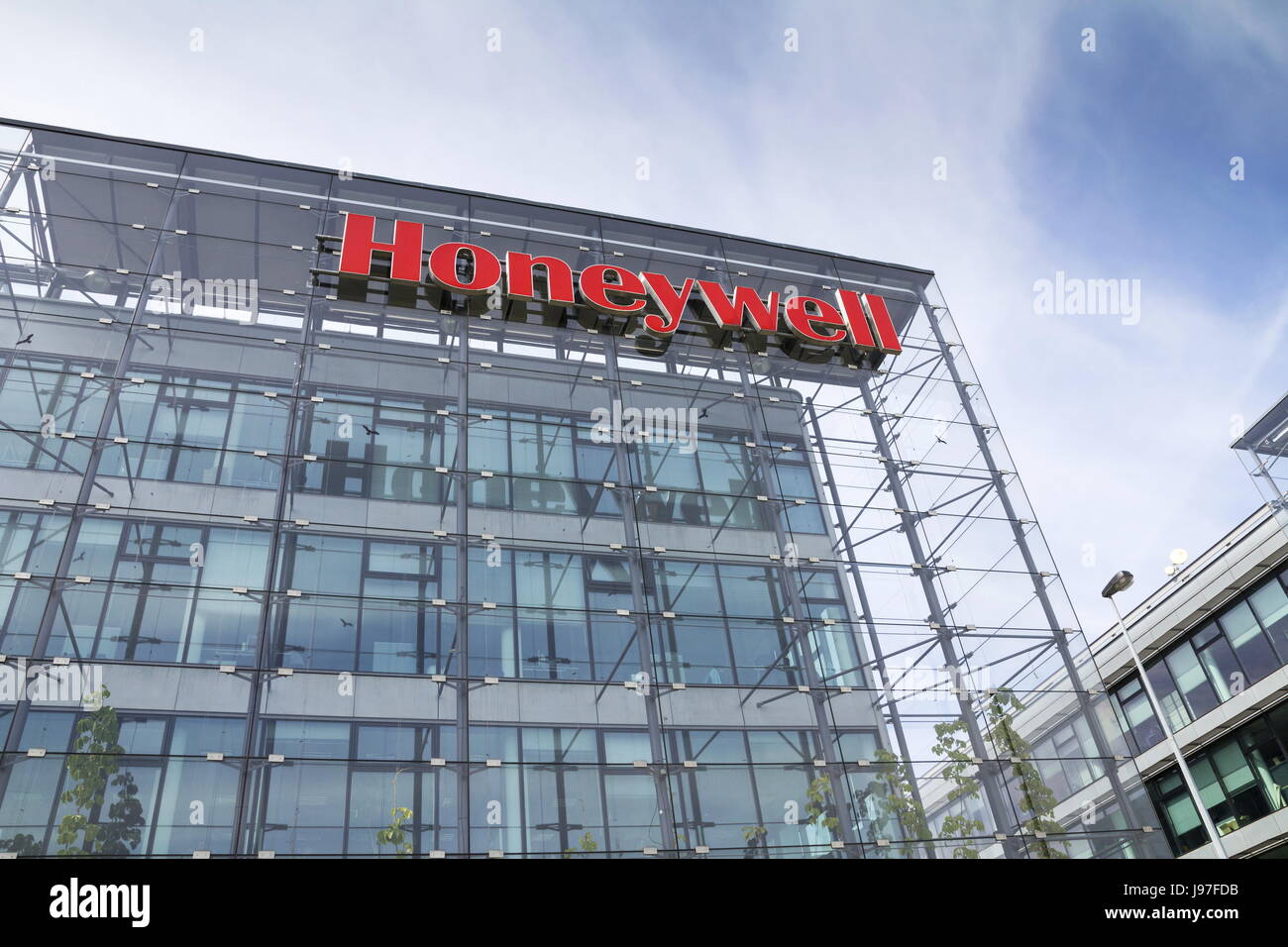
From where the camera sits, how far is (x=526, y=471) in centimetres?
2138

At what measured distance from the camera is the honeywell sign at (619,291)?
76.5ft

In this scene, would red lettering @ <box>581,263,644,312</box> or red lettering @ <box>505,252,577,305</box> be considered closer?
red lettering @ <box>505,252,577,305</box>

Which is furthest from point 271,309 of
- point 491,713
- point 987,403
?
point 987,403

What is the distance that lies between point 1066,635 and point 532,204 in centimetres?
1639

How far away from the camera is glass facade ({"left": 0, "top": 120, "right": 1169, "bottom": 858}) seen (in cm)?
1648

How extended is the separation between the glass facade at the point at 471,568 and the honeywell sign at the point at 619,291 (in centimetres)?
47

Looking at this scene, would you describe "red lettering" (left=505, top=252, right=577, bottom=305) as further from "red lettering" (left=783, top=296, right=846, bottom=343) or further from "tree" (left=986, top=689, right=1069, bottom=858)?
"tree" (left=986, top=689, right=1069, bottom=858)

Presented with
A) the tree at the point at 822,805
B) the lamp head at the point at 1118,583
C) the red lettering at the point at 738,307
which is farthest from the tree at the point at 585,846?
the lamp head at the point at 1118,583

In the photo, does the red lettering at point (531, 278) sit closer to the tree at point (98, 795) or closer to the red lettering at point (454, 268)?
the red lettering at point (454, 268)

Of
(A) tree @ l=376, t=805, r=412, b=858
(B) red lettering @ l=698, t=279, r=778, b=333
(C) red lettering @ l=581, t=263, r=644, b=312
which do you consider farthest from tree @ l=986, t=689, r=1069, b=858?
(C) red lettering @ l=581, t=263, r=644, b=312

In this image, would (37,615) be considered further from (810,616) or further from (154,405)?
(810,616)

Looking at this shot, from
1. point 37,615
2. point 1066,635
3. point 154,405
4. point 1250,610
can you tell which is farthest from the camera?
point 1250,610
